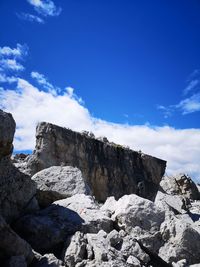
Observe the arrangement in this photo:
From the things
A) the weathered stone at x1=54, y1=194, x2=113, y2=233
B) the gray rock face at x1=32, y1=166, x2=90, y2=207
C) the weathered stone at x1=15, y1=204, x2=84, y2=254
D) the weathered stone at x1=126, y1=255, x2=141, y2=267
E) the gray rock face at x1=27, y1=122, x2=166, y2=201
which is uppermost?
the gray rock face at x1=27, y1=122, x2=166, y2=201

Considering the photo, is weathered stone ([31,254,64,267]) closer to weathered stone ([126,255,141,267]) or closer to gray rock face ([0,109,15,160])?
weathered stone ([126,255,141,267])

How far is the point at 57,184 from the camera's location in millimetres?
8914

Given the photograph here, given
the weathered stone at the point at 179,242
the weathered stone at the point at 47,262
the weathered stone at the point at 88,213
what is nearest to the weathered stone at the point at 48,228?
the weathered stone at the point at 88,213

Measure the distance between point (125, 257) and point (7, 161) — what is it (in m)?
2.98

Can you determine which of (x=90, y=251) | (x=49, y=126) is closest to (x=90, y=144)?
(x=49, y=126)

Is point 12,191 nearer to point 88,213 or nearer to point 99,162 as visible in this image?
point 88,213

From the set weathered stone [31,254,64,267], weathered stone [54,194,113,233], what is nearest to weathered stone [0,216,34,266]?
weathered stone [31,254,64,267]

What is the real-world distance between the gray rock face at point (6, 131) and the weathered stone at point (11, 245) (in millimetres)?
1324

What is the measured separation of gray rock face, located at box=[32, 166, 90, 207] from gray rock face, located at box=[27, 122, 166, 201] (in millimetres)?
7775

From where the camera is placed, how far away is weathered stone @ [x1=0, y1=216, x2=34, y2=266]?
17.0 feet

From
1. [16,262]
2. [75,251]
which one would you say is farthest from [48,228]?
[16,262]

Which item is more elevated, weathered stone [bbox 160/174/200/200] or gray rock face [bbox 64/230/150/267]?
weathered stone [bbox 160/174/200/200]

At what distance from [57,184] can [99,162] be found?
48.4 feet

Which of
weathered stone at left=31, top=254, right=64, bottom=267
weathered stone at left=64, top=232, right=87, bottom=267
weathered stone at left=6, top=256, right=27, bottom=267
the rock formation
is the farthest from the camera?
weathered stone at left=64, top=232, right=87, bottom=267
